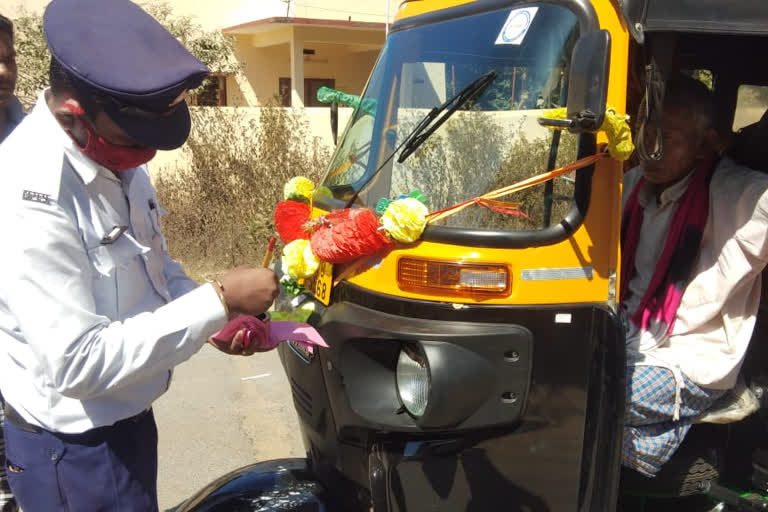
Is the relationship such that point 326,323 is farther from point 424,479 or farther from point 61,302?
point 61,302

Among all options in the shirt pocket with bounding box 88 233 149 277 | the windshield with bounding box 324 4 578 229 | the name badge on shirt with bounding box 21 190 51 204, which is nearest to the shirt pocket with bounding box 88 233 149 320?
the shirt pocket with bounding box 88 233 149 277

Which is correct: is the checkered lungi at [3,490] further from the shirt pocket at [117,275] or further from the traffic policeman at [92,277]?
the shirt pocket at [117,275]

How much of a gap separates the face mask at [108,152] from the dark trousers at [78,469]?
0.68m

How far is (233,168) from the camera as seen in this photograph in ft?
29.4

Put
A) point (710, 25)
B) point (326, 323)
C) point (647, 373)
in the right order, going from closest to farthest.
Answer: point (710, 25)
point (326, 323)
point (647, 373)

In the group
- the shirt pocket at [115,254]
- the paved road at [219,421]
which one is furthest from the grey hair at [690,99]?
the paved road at [219,421]

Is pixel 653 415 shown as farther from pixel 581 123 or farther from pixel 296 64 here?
pixel 296 64

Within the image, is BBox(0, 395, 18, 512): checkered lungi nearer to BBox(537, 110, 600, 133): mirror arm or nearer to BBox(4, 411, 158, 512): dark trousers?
BBox(4, 411, 158, 512): dark trousers

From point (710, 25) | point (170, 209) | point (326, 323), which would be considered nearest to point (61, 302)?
point (326, 323)

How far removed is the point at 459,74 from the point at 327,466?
146 centimetres

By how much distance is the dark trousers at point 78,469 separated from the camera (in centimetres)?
179

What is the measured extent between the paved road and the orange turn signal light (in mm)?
2239

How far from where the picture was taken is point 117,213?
1.78 meters

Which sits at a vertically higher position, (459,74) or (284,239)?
(459,74)
